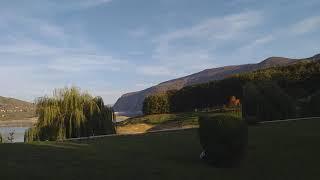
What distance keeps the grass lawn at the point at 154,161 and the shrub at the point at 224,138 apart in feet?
1.18

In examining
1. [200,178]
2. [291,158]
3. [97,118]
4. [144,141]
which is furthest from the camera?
[97,118]

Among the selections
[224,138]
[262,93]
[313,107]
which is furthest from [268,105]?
[224,138]

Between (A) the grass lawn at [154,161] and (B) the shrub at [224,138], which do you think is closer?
(A) the grass lawn at [154,161]

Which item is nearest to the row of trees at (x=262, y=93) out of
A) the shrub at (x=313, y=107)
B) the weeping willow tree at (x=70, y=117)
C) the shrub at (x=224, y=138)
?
the shrub at (x=313, y=107)

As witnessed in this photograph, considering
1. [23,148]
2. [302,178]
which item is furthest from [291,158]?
[23,148]

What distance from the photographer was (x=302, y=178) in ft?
39.0

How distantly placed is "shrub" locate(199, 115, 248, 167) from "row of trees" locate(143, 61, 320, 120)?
2039 cm

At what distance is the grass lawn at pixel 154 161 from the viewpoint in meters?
11.4

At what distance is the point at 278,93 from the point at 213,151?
70.9 feet

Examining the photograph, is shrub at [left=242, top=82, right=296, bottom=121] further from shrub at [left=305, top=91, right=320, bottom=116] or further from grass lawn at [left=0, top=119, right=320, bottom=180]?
grass lawn at [left=0, top=119, right=320, bottom=180]

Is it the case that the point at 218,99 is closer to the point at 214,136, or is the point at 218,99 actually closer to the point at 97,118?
the point at 97,118

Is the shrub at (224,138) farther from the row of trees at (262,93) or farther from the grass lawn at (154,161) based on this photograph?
the row of trees at (262,93)

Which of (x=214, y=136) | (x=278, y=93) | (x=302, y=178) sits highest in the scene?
(x=278, y=93)

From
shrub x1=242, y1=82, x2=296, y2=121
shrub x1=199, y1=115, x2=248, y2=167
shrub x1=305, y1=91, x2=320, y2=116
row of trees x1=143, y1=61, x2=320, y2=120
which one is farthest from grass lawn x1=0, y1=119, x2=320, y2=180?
row of trees x1=143, y1=61, x2=320, y2=120
